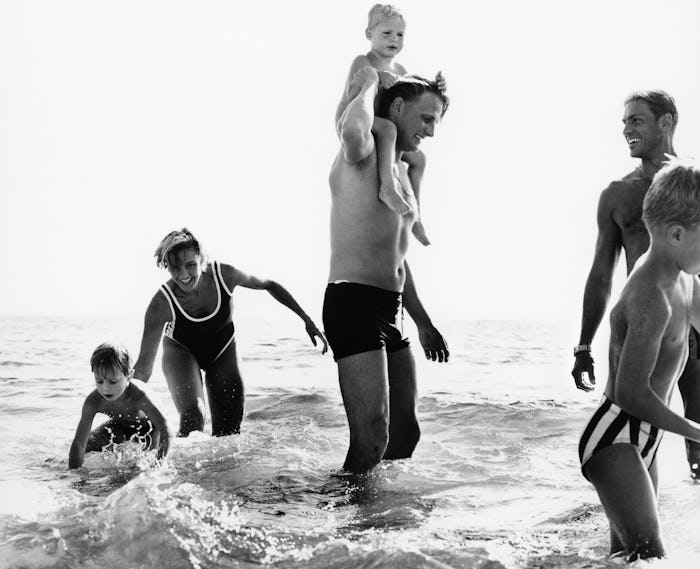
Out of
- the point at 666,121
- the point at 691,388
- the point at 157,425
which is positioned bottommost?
the point at 157,425

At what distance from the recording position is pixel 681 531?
13.8ft

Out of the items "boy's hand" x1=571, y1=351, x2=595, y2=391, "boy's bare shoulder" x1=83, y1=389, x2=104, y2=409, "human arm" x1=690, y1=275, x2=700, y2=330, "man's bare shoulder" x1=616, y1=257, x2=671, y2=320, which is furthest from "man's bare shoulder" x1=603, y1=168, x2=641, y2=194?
"boy's bare shoulder" x1=83, y1=389, x2=104, y2=409

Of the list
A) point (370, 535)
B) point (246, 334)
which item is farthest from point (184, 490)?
point (246, 334)

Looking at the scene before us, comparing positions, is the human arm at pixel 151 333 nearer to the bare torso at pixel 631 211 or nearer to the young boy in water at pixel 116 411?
the young boy in water at pixel 116 411

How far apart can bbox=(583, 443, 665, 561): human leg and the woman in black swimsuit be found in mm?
3209

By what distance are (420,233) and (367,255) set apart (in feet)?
1.88

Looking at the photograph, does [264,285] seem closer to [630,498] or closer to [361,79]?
[361,79]

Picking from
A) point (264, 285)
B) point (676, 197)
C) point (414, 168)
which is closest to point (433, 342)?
point (414, 168)

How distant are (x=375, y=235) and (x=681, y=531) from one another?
193cm

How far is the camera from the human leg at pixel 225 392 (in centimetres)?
674

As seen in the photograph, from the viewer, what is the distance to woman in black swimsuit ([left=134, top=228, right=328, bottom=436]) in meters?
6.25

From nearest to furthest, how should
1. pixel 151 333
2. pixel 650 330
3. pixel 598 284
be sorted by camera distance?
pixel 650 330, pixel 598 284, pixel 151 333

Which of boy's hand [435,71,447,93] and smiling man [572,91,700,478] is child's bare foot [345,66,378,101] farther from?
smiling man [572,91,700,478]

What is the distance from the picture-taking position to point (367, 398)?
4652 mm
